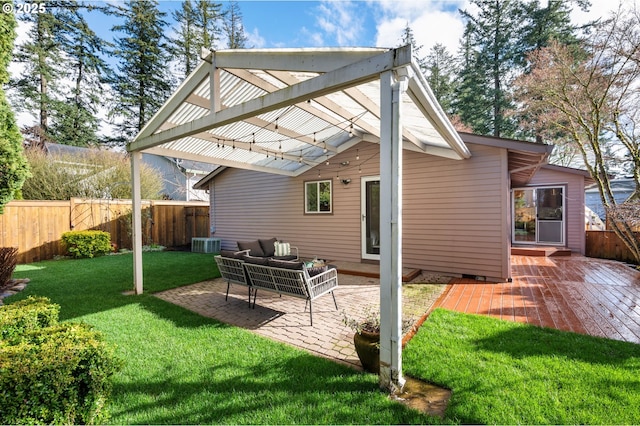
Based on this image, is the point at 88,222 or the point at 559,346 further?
the point at 88,222

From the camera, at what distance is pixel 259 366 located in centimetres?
284

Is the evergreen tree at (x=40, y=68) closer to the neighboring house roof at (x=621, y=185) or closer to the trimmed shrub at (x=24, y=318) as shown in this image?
the trimmed shrub at (x=24, y=318)

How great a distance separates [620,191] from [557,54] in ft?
46.3

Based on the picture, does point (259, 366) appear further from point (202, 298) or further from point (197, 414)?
point (202, 298)

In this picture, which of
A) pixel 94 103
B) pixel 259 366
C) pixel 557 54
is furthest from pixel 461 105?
pixel 94 103

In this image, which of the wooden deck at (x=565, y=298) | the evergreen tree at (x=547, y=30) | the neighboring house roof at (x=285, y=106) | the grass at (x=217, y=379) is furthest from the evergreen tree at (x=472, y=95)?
the grass at (x=217, y=379)

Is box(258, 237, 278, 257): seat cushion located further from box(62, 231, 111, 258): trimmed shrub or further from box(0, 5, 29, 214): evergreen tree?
box(62, 231, 111, 258): trimmed shrub

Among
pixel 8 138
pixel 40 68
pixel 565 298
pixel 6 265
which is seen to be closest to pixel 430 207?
pixel 565 298

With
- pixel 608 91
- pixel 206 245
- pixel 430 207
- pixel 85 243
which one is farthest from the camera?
pixel 206 245

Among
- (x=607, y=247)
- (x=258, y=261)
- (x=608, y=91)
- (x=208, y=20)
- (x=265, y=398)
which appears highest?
(x=208, y=20)

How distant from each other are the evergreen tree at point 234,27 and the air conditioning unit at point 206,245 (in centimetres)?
1495

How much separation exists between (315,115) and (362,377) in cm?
397

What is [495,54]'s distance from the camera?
15.9 m

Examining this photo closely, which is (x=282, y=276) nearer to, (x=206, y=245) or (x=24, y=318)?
(x=24, y=318)
